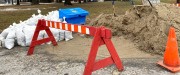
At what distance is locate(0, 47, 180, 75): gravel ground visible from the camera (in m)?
5.01

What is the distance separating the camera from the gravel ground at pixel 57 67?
501 centimetres

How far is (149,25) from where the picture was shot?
6820 mm

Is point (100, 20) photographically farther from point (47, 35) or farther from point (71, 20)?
point (47, 35)

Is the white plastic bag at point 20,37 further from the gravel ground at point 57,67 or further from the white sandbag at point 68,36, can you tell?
the white sandbag at point 68,36

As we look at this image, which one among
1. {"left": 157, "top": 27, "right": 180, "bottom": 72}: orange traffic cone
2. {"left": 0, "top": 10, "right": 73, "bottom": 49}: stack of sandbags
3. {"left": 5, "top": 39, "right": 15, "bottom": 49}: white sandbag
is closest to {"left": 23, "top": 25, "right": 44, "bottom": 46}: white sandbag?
{"left": 0, "top": 10, "right": 73, "bottom": 49}: stack of sandbags

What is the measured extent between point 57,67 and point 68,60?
490 millimetres

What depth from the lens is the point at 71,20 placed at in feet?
31.8

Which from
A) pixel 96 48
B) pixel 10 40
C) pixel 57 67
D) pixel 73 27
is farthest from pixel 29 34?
pixel 96 48

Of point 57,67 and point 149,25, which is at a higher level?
point 149,25

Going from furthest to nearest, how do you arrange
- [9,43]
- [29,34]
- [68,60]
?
[29,34] < [9,43] < [68,60]

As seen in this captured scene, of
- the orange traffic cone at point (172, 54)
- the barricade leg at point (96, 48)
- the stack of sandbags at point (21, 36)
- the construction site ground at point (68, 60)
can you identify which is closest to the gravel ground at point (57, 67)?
the construction site ground at point (68, 60)

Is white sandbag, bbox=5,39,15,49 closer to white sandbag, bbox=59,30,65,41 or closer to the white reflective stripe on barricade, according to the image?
white sandbag, bbox=59,30,65,41

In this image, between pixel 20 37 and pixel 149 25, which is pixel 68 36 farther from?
pixel 149 25

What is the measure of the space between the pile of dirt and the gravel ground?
704 mm
